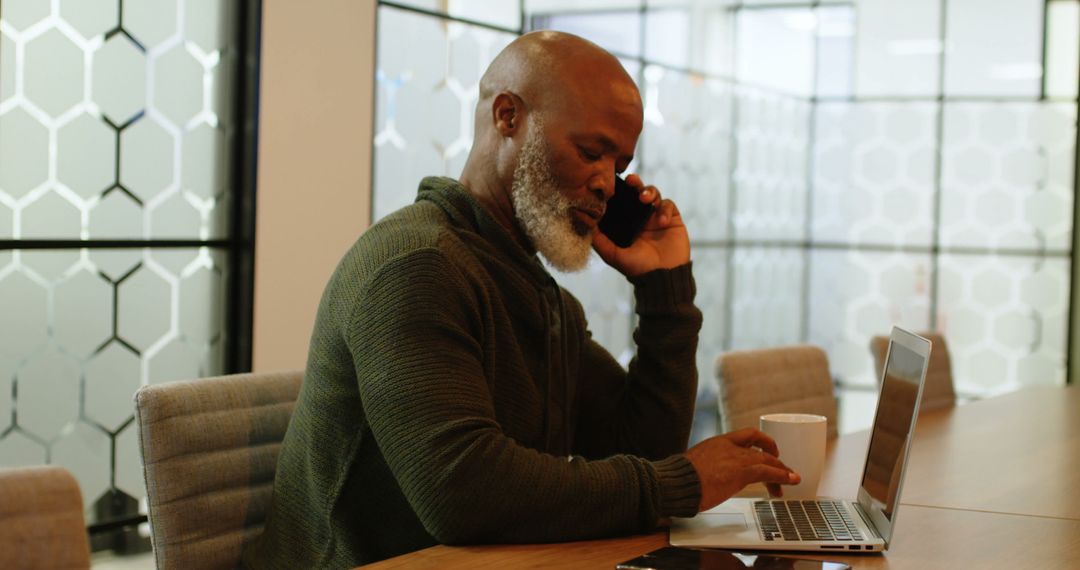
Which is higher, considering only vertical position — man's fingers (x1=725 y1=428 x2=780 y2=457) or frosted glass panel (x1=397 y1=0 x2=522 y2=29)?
frosted glass panel (x1=397 y1=0 x2=522 y2=29)

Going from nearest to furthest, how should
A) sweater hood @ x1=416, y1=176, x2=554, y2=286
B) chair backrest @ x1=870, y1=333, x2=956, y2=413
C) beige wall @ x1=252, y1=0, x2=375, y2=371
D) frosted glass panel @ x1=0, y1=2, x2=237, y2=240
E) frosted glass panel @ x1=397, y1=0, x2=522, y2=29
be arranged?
sweater hood @ x1=416, y1=176, x2=554, y2=286 → frosted glass panel @ x1=0, y1=2, x2=237, y2=240 → chair backrest @ x1=870, y1=333, x2=956, y2=413 → beige wall @ x1=252, y1=0, x2=375, y2=371 → frosted glass panel @ x1=397, y1=0, x2=522, y2=29

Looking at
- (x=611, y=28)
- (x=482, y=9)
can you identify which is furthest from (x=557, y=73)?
(x=611, y=28)

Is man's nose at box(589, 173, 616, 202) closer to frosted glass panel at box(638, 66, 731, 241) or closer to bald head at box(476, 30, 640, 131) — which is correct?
bald head at box(476, 30, 640, 131)

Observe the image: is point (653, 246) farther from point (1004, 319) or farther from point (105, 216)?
point (1004, 319)

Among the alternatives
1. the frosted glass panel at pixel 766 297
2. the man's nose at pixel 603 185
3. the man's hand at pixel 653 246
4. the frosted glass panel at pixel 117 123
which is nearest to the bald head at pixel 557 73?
the man's nose at pixel 603 185

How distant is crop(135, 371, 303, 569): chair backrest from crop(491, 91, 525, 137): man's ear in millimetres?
529

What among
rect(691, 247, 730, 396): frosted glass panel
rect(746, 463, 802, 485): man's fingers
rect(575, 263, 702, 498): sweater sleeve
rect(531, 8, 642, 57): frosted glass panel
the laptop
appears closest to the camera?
the laptop

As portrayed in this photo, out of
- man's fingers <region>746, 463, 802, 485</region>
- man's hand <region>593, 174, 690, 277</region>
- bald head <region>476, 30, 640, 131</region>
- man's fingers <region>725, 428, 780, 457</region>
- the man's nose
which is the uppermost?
bald head <region>476, 30, 640, 131</region>

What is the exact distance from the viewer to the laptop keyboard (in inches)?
59.5

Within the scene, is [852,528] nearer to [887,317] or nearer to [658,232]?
[658,232]

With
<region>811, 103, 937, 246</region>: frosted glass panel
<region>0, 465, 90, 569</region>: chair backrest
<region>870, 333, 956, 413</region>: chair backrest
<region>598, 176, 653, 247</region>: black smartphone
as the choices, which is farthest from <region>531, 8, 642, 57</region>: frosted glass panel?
<region>0, 465, 90, 569</region>: chair backrest

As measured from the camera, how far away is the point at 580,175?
1.76m

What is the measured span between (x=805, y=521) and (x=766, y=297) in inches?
198

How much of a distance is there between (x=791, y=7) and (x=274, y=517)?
5419mm
